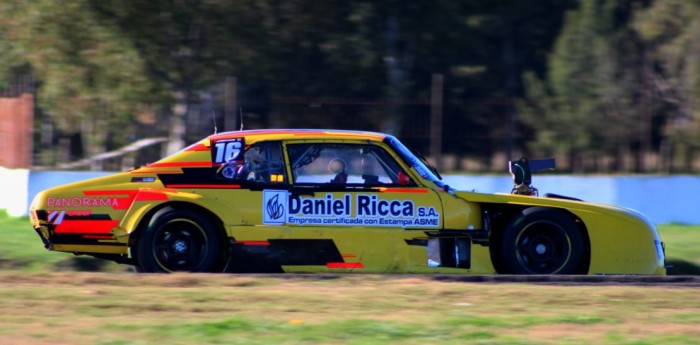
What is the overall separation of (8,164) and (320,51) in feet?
33.5

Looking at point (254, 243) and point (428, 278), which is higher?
point (254, 243)

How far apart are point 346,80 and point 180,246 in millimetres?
15476

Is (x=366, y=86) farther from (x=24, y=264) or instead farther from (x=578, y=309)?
(x=578, y=309)

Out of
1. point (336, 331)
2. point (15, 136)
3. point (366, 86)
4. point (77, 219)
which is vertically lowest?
point (336, 331)

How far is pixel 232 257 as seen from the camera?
9320 mm

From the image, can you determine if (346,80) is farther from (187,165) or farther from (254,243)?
(254,243)

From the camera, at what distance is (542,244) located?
9484mm

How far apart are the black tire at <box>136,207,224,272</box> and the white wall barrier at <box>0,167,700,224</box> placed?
6022 mm

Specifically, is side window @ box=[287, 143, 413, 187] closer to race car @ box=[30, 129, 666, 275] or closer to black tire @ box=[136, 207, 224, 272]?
race car @ box=[30, 129, 666, 275]

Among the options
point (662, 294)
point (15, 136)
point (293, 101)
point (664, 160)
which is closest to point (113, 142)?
point (15, 136)

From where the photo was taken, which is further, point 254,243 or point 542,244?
point 542,244

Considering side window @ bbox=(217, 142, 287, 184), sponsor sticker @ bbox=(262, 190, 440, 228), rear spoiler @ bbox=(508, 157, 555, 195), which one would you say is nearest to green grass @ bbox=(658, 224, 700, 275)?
rear spoiler @ bbox=(508, 157, 555, 195)

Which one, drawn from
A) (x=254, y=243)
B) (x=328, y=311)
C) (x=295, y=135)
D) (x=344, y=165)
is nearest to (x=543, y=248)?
(x=344, y=165)

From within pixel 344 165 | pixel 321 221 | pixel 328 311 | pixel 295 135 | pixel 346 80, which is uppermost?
pixel 346 80
